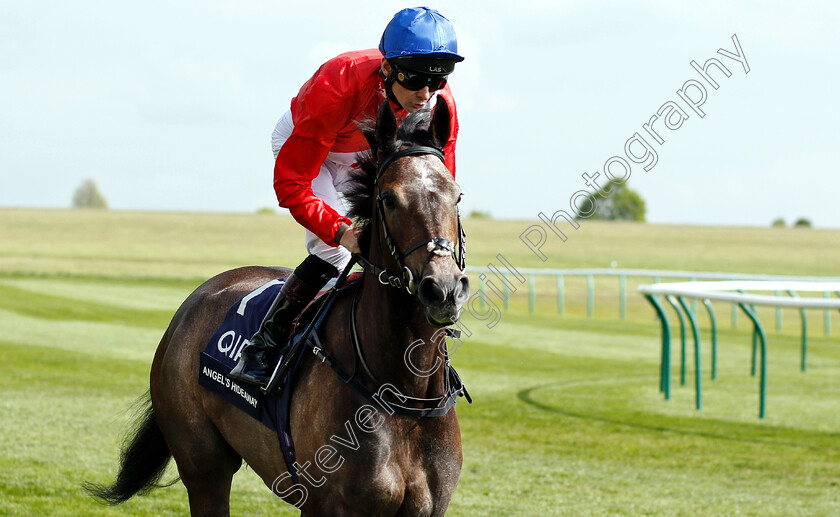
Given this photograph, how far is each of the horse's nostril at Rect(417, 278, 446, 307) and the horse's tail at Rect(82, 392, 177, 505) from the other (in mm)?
2421

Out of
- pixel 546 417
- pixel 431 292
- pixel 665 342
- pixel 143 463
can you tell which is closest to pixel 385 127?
pixel 431 292

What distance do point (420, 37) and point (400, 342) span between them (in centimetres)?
102

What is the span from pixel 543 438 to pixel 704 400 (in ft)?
9.38

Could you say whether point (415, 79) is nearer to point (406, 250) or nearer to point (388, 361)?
point (406, 250)

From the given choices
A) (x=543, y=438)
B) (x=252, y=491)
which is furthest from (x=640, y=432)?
(x=252, y=491)

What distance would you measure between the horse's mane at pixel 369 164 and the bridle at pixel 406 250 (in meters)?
0.05

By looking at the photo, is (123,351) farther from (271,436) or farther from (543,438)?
(271,436)

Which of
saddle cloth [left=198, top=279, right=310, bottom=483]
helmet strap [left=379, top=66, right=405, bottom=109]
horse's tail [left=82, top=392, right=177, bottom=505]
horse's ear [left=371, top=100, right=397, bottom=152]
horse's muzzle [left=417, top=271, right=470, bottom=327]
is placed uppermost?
helmet strap [left=379, top=66, right=405, bottom=109]

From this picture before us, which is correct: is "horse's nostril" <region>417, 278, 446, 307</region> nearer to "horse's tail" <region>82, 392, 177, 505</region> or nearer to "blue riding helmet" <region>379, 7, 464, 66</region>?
"blue riding helmet" <region>379, 7, 464, 66</region>

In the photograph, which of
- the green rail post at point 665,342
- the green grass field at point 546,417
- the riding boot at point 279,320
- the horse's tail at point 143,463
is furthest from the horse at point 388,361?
the green rail post at point 665,342

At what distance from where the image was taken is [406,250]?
2.68 metres

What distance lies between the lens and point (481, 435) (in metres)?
7.69

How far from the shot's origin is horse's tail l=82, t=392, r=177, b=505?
443cm

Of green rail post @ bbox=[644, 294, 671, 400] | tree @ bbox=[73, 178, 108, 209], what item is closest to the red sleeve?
green rail post @ bbox=[644, 294, 671, 400]
